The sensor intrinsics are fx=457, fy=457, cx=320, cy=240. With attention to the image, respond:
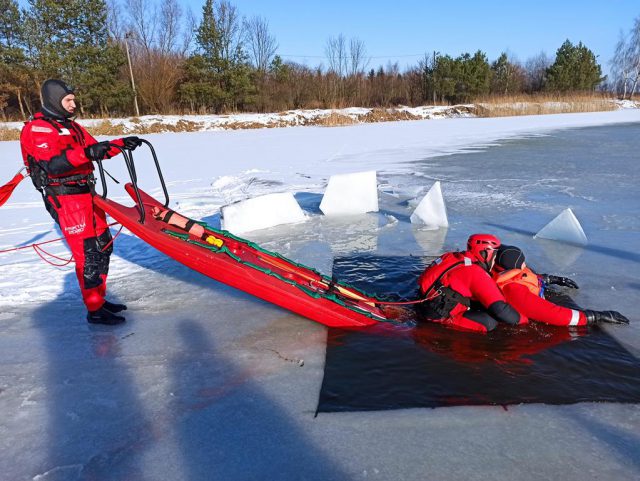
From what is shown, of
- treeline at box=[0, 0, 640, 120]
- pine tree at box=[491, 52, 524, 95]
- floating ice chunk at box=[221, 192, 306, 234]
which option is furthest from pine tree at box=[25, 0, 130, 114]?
pine tree at box=[491, 52, 524, 95]

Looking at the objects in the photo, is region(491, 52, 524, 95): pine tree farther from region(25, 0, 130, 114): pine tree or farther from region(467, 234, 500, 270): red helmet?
region(467, 234, 500, 270): red helmet

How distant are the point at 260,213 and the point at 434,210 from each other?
2067 millimetres

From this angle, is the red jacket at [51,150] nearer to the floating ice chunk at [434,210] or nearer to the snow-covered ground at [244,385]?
the snow-covered ground at [244,385]

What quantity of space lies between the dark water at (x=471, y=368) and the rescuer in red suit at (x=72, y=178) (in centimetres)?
166

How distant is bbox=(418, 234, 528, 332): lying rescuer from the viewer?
9.56 ft

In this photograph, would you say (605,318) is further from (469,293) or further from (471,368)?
(471,368)

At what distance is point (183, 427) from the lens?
207 centimetres

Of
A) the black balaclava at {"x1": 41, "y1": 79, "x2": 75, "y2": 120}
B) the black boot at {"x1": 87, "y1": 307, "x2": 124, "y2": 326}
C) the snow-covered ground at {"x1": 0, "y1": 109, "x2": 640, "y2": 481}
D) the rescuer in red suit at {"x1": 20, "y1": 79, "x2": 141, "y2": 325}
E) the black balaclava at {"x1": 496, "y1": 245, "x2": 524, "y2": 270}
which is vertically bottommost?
the snow-covered ground at {"x1": 0, "y1": 109, "x2": 640, "y2": 481}

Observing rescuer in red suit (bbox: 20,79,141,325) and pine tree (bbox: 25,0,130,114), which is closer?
rescuer in red suit (bbox: 20,79,141,325)

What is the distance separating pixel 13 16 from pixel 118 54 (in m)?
8.56

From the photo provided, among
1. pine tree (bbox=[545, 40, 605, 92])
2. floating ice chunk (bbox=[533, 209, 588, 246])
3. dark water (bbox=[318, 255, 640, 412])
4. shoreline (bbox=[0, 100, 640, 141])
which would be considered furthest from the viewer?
pine tree (bbox=[545, 40, 605, 92])

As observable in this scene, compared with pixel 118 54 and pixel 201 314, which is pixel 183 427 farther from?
pixel 118 54

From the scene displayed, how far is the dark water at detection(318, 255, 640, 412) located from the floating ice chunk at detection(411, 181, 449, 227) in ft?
7.80

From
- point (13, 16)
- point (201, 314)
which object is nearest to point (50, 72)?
point (13, 16)
